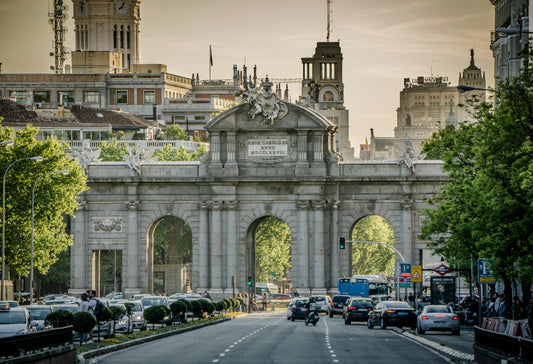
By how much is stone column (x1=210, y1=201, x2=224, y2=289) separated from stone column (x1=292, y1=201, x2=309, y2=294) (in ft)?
20.4

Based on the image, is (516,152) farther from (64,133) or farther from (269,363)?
(64,133)

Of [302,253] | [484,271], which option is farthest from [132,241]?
[484,271]

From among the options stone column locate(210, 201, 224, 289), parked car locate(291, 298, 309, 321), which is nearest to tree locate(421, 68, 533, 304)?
parked car locate(291, 298, 309, 321)

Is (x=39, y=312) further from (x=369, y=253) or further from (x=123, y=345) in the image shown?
(x=369, y=253)

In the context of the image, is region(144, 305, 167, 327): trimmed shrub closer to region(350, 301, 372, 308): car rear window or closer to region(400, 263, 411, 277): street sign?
region(350, 301, 372, 308): car rear window

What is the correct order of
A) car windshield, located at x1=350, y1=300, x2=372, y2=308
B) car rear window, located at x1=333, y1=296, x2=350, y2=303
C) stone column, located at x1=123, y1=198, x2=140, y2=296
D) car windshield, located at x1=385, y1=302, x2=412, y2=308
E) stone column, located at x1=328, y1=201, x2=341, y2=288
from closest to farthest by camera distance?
car windshield, located at x1=385, y1=302, x2=412, y2=308 < car windshield, located at x1=350, y1=300, x2=372, y2=308 < car rear window, located at x1=333, y1=296, x2=350, y2=303 < stone column, located at x1=328, y1=201, x2=341, y2=288 < stone column, located at x1=123, y1=198, x2=140, y2=296

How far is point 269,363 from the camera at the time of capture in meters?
45.9

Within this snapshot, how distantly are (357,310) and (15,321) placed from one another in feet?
118

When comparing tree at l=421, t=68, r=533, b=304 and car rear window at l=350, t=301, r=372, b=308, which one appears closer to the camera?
tree at l=421, t=68, r=533, b=304

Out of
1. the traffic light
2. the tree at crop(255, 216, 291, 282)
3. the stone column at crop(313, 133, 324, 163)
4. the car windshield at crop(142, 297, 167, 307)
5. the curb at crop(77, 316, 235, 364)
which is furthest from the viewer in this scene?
the tree at crop(255, 216, 291, 282)

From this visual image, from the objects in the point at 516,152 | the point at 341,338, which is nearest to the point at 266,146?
the point at 341,338

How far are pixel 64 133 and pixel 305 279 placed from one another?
6559 centimetres

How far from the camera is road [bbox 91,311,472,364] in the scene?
48.2 meters

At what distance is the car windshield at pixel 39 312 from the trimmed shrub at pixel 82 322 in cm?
597
